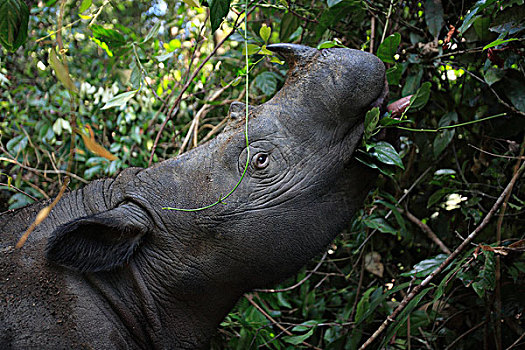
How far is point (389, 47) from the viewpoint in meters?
1.97

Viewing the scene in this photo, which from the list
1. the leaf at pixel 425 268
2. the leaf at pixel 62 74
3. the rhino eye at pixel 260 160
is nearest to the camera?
the leaf at pixel 62 74

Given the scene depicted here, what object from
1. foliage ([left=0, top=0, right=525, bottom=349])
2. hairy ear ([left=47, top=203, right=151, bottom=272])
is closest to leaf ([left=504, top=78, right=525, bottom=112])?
foliage ([left=0, top=0, right=525, bottom=349])

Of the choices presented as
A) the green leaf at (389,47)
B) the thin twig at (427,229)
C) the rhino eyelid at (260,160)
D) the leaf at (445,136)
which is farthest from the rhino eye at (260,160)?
the thin twig at (427,229)

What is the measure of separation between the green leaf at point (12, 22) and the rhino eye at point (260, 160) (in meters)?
0.80

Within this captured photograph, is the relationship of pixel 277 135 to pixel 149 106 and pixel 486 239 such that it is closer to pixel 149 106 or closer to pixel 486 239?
pixel 486 239

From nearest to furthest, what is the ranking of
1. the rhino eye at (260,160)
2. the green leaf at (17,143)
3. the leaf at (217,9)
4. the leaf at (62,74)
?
the leaf at (62,74) < the leaf at (217,9) < the rhino eye at (260,160) < the green leaf at (17,143)

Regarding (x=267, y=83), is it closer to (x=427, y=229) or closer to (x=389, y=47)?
(x=389, y=47)

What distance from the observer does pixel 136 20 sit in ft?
23.1

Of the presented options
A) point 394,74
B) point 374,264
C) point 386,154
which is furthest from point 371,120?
point 374,264

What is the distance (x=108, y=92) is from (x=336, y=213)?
111 inches

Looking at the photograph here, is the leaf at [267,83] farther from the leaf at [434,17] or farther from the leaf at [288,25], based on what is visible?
the leaf at [434,17]

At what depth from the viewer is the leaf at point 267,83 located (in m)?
2.84

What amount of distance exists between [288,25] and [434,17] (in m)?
0.67

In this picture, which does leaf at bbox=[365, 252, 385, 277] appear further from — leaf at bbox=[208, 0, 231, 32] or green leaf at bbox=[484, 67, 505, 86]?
leaf at bbox=[208, 0, 231, 32]
